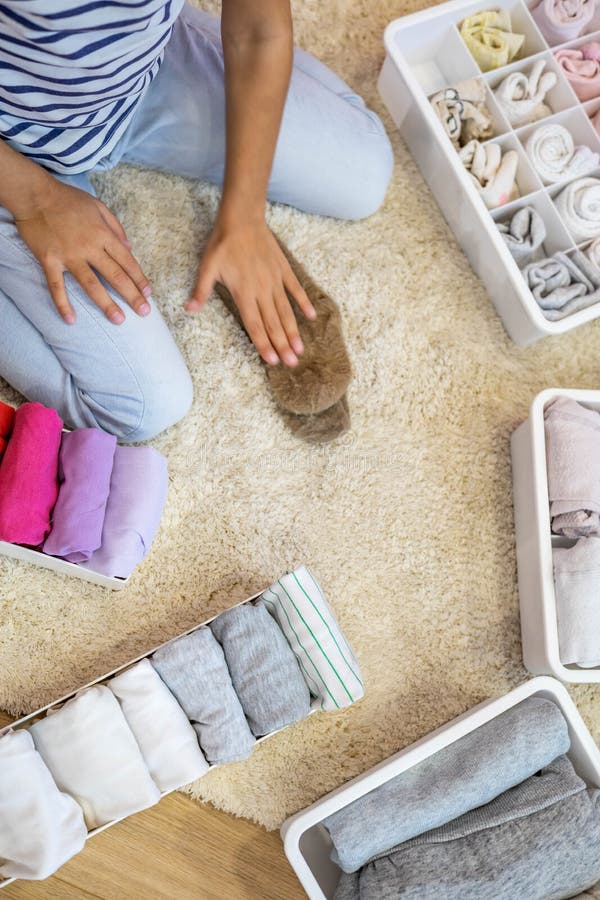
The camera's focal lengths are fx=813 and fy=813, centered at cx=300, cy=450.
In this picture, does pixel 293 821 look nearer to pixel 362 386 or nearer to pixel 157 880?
pixel 157 880

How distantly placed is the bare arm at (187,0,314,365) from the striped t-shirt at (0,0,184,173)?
0.33 feet

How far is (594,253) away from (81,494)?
0.78 metres

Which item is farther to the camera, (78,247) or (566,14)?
(566,14)

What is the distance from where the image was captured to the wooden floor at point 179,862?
1.05 m

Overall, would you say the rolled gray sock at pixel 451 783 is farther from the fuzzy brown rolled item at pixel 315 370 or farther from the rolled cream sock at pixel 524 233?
the rolled cream sock at pixel 524 233

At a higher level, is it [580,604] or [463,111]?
[463,111]

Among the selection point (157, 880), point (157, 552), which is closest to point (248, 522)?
point (157, 552)

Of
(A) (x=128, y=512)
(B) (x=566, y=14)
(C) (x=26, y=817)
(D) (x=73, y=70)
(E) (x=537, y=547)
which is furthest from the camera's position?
(B) (x=566, y=14)

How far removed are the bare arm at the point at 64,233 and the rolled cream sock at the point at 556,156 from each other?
2.01 feet

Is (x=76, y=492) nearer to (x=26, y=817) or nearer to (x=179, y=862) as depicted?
(x=26, y=817)

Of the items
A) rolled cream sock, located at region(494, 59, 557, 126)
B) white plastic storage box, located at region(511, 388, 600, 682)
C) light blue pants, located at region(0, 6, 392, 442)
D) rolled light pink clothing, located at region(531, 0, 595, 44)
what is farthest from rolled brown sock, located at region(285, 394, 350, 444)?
rolled light pink clothing, located at region(531, 0, 595, 44)

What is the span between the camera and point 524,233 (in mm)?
1179

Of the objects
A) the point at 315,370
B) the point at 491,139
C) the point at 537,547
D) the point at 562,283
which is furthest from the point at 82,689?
the point at 491,139

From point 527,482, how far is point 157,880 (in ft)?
2.38
